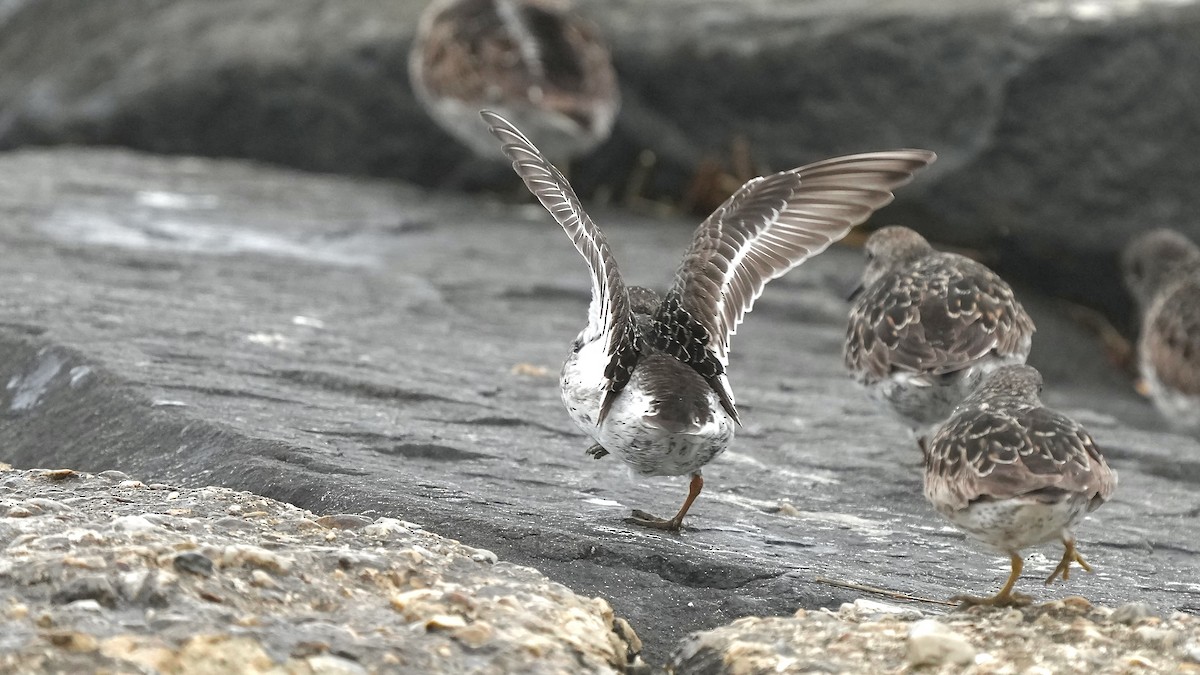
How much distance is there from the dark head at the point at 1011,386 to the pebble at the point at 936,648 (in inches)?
46.4

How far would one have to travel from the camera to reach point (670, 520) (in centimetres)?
461

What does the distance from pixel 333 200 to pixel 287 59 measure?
1.72 m

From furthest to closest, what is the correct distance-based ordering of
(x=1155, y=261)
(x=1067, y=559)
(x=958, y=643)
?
(x=1155, y=261) < (x=1067, y=559) < (x=958, y=643)

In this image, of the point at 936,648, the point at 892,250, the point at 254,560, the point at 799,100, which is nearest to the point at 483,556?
the point at 254,560

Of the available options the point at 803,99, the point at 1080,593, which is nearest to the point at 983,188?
the point at 803,99

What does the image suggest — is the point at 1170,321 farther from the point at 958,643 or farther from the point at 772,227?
the point at 958,643

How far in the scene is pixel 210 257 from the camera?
25.7 feet

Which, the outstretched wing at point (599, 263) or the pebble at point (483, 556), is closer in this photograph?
the pebble at point (483, 556)

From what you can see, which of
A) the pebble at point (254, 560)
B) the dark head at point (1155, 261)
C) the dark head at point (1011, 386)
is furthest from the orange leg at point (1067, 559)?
the dark head at point (1155, 261)

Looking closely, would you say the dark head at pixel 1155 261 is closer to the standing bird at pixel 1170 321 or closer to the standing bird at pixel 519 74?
the standing bird at pixel 1170 321

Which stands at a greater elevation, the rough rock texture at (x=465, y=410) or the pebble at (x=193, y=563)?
the pebble at (x=193, y=563)

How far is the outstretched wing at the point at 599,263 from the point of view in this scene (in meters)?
4.44

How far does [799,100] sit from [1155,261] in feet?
8.51

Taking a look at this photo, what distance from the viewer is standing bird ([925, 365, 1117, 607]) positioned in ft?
12.4
